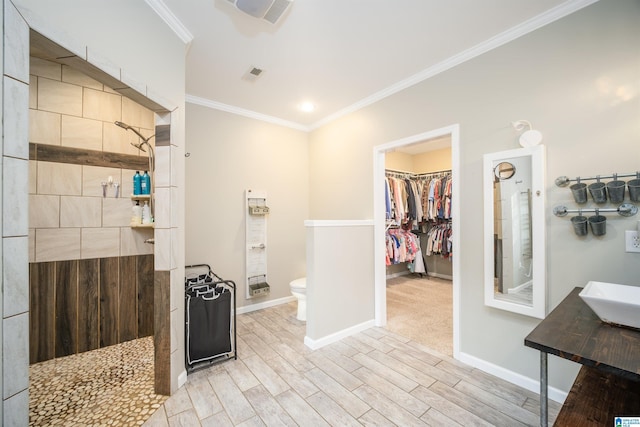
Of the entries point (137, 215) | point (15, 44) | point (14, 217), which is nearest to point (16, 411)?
point (14, 217)

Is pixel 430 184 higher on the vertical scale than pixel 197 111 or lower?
lower

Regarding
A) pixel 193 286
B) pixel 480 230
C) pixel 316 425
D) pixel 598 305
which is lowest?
pixel 316 425

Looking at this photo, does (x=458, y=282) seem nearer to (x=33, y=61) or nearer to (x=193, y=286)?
(x=193, y=286)

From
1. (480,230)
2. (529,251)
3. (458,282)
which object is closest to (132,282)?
(458,282)

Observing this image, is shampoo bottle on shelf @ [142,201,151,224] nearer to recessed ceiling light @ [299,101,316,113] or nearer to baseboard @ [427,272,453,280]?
recessed ceiling light @ [299,101,316,113]

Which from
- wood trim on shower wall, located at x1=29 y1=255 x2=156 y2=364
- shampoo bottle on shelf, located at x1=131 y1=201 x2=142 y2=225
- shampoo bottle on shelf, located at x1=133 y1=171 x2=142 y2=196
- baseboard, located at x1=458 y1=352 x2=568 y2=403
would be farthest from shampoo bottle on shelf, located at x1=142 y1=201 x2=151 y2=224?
baseboard, located at x1=458 y1=352 x2=568 y2=403

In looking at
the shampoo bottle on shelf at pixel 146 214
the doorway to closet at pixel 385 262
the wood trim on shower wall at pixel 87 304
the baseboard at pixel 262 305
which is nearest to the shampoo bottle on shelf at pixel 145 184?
the shampoo bottle on shelf at pixel 146 214

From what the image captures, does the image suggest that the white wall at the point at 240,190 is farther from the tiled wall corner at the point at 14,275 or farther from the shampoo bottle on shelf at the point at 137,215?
the tiled wall corner at the point at 14,275

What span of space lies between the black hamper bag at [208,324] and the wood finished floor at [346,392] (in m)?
0.15

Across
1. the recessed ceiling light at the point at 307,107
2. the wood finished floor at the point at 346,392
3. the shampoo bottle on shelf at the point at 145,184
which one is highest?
the recessed ceiling light at the point at 307,107

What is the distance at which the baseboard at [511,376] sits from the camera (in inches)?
67.6

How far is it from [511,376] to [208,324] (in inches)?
93.5

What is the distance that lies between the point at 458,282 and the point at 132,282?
10.1ft

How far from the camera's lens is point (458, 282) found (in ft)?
7.29
